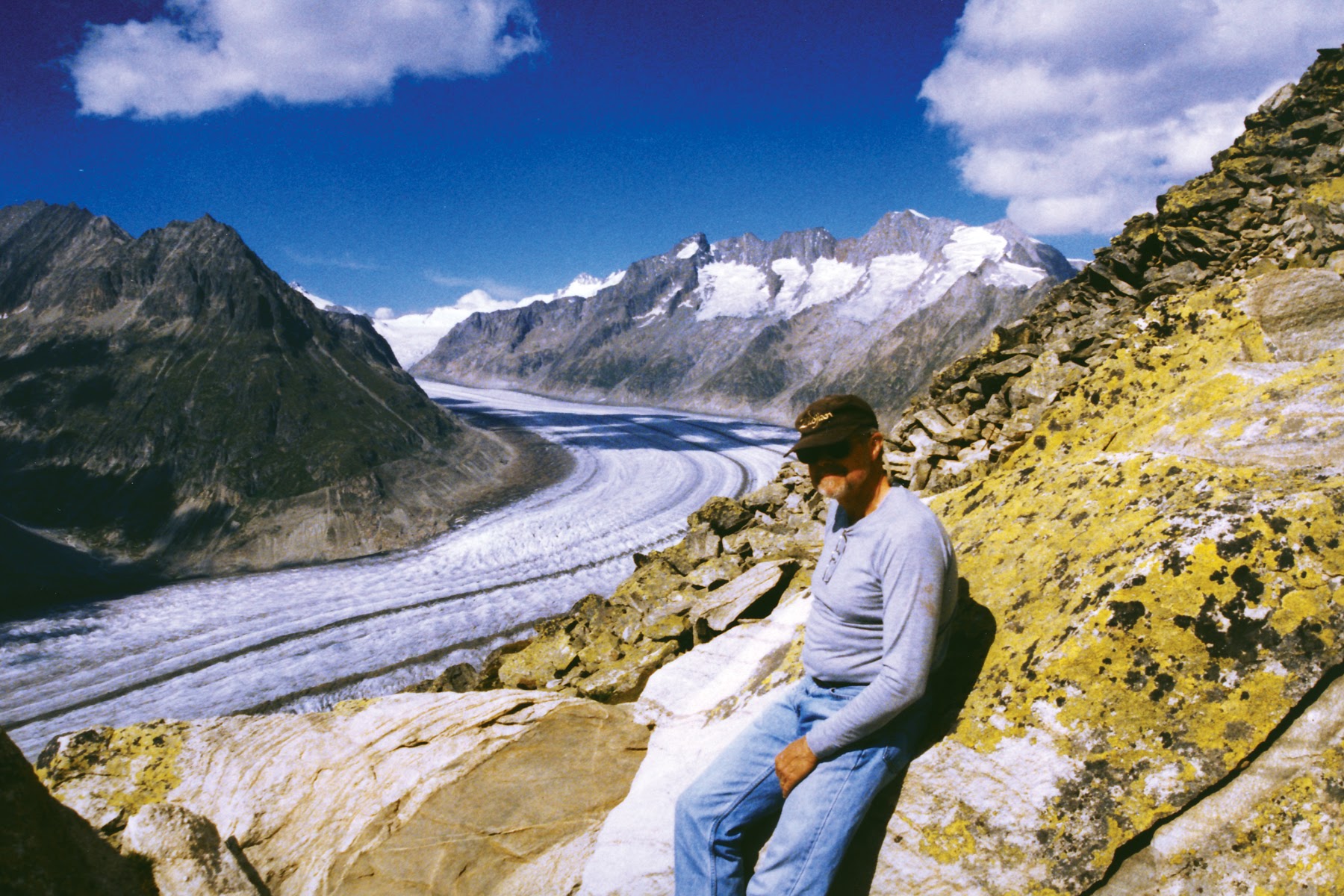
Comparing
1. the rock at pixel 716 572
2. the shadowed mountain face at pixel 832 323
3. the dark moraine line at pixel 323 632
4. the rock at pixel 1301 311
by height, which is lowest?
the dark moraine line at pixel 323 632

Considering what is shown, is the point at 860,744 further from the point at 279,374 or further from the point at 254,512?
the point at 279,374

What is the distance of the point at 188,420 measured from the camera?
34969 millimetres

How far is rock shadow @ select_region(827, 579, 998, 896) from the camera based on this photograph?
3129 mm

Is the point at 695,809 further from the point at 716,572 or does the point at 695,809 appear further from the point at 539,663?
the point at 539,663

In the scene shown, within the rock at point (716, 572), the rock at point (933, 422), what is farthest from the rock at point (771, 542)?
the rock at point (933, 422)

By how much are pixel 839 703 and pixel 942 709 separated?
29.0 inches

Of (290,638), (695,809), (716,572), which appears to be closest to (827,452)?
(695,809)

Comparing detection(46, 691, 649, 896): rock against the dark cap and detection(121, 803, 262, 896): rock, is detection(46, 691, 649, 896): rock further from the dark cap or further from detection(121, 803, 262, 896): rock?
the dark cap

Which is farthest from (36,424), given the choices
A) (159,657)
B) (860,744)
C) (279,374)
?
(860,744)

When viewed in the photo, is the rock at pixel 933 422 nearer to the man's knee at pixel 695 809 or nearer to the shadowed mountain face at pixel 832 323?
the man's knee at pixel 695 809

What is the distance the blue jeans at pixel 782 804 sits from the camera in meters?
2.85

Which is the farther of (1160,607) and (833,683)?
(833,683)

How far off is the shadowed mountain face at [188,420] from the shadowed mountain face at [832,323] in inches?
2690

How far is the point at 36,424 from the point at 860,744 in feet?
150
